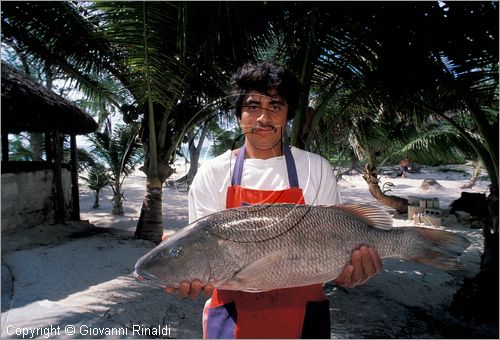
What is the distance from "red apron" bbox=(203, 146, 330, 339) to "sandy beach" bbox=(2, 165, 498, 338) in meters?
0.99

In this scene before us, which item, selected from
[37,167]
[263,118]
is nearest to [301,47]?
[263,118]

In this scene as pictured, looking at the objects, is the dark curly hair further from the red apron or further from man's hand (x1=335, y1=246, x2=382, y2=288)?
man's hand (x1=335, y1=246, x2=382, y2=288)

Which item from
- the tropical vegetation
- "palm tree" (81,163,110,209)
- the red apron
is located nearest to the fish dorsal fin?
the red apron

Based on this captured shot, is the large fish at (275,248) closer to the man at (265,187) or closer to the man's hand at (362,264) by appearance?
the man's hand at (362,264)

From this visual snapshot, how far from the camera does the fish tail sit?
150cm

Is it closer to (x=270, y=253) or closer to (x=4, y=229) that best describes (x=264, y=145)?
(x=270, y=253)

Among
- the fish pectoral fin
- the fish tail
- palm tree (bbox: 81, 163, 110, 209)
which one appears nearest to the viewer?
the fish pectoral fin

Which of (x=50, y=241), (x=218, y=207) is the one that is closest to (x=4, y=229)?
(x=50, y=241)

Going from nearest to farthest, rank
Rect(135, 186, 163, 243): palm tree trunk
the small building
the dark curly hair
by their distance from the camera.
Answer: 1. the dark curly hair
2. Rect(135, 186, 163, 243): palm tree trunk
3. the small building

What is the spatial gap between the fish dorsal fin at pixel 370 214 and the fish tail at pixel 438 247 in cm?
13

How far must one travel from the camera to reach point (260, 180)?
172cm

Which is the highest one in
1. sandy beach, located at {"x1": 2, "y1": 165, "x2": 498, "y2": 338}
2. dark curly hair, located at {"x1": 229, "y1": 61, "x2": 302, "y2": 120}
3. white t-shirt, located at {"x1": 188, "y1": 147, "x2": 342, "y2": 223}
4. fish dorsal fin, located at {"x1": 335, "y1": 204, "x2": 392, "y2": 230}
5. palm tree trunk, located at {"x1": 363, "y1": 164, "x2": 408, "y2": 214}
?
dark curly hair, located at {"x1": 229, "y1": 61, "x2": 302, "y2": 120}

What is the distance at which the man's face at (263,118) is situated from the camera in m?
1.67

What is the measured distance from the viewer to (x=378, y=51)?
3.80 meters
